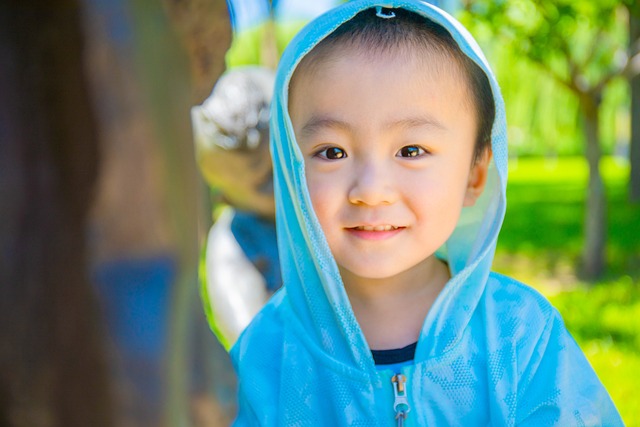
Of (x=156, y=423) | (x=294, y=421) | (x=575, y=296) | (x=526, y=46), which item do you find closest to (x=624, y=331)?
(x=575, y=296)

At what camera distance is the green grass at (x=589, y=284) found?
4500mm

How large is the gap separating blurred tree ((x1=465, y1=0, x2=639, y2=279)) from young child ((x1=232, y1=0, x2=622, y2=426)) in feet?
15.6

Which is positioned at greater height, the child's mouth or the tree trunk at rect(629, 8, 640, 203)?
the tree trunk at rect(629, 8, 640, 203)

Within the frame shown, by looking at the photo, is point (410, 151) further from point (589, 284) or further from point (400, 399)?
point (589, 284)

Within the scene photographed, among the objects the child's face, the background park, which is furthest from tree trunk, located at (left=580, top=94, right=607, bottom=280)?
the background park

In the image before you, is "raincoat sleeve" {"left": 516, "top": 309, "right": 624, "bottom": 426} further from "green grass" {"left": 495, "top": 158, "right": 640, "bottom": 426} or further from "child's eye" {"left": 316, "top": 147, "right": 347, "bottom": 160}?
"green grass" {"left": 495, "top": 158, "right": 640, "bottom": 426}

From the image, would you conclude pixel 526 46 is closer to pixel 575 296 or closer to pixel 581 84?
pixel 581 84

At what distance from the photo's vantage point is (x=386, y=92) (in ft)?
5.17

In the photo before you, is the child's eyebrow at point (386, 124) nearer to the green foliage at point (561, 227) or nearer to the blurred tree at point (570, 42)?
the blurred tree at point (570, 42)

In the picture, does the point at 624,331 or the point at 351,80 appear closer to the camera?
the point at 351,80

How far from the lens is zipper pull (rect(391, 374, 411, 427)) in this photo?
159 centimetres

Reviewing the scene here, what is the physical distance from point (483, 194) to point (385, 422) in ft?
1.93

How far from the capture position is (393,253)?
63.8 inches

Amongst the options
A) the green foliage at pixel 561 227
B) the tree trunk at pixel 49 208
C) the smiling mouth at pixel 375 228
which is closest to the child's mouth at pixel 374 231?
the smiling mouth at pixel 375 228
